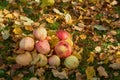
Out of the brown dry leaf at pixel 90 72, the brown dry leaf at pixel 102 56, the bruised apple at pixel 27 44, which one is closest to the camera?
the brown dry leaf at pixel 90 72

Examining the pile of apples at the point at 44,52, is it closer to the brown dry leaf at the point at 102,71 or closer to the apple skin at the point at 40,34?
the apple skin at the point at 40,34

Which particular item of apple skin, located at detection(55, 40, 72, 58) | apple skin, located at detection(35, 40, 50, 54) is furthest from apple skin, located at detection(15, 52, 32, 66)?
apple skin, located at detection(55, 40, 72, 58)

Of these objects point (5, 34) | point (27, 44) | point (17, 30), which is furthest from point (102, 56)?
point (5, 34)

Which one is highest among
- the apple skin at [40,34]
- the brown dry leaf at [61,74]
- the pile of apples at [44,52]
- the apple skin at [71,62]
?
the apple skin at [40,34]

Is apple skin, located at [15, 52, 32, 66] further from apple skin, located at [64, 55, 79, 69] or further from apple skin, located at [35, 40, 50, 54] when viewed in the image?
apple skin, located at [64, 55, 79, 69]

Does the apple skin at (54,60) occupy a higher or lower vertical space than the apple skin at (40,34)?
lower

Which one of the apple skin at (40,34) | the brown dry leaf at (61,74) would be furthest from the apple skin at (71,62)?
the apple skin at (40,34)

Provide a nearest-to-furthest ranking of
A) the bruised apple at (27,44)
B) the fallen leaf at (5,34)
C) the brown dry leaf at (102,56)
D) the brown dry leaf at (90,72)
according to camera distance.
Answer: the brown dry leaf at (90,72) → the bruised apple at (27,44) → the brown dry leaf at (102,56) → the fallen leaf at (5,34)

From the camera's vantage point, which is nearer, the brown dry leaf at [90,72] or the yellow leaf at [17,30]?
the brown dry leaf at [90,72]
